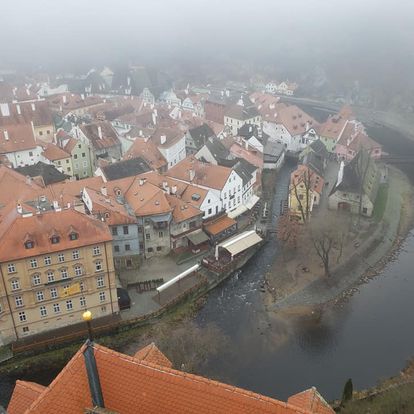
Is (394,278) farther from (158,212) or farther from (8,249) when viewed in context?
(8,249)

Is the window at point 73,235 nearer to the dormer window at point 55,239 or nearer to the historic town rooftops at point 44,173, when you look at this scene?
the dormer window at point 55,239

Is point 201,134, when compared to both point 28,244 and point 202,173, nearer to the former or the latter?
point 202,173

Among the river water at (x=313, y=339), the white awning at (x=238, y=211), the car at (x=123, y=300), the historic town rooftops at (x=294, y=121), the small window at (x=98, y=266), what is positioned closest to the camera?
the river water at (x=313, y=339)

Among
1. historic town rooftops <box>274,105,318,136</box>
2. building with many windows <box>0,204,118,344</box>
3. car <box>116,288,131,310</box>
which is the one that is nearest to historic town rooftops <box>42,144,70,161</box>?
building with many windows <box>0,204,118,344</box>

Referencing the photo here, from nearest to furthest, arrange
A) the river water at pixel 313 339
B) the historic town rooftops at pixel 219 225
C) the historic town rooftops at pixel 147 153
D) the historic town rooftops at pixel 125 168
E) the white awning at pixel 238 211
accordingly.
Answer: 1. the river water at pixel 313 339
2. the historic town rooftops at pixel 219 225
3. the historic town rooftops at pixel 125 168
4. the white awning at pixel 238 211
5. the historic town rooftops at pixel 147 153

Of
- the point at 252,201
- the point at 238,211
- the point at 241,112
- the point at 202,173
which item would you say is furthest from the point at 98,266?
the point at 241,112

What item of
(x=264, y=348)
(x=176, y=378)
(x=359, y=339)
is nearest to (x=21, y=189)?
(x=264, y=348)

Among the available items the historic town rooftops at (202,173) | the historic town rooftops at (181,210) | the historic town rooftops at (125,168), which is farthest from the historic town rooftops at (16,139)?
the historic town rooftops at (181,210)
